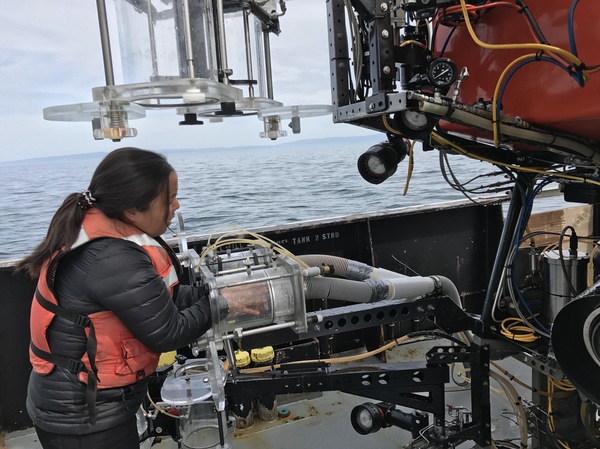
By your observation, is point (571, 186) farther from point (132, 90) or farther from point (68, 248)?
point (68, 248)

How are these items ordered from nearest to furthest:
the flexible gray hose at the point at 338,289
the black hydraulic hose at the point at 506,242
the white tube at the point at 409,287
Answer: the flexible gray hose at the point at 338,289 < the white tube at the point at 409,287 < the black hydraulic hose at the point at 506,242

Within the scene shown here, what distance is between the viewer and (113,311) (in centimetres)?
132

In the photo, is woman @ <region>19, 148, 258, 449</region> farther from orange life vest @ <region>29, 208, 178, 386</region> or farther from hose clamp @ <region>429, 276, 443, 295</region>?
hose clamp @ <region>429, 276, 443, 295</region>

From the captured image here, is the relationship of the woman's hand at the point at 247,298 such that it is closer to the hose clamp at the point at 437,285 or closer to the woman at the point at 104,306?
the woman at the point at 104,306

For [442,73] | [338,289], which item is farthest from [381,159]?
[338,289]

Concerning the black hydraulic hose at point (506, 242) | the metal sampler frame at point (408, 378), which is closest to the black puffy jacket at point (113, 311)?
the metal sampler frame at point (408, 378)

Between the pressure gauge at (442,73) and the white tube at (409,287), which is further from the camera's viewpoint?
the white tube at (409,287)

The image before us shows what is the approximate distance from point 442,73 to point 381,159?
0.47 meters

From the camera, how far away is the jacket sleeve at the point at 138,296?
1293 millimetres

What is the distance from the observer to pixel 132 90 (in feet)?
4.09

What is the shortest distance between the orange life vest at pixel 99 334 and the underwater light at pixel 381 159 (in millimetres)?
917

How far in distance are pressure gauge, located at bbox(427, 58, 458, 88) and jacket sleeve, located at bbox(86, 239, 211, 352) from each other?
1.08 meters

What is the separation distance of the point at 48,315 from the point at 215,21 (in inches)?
42.7

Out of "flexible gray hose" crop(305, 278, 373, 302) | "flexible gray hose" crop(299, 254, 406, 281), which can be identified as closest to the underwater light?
"flexible gray hose" crop(299, 254, 406, 281)
